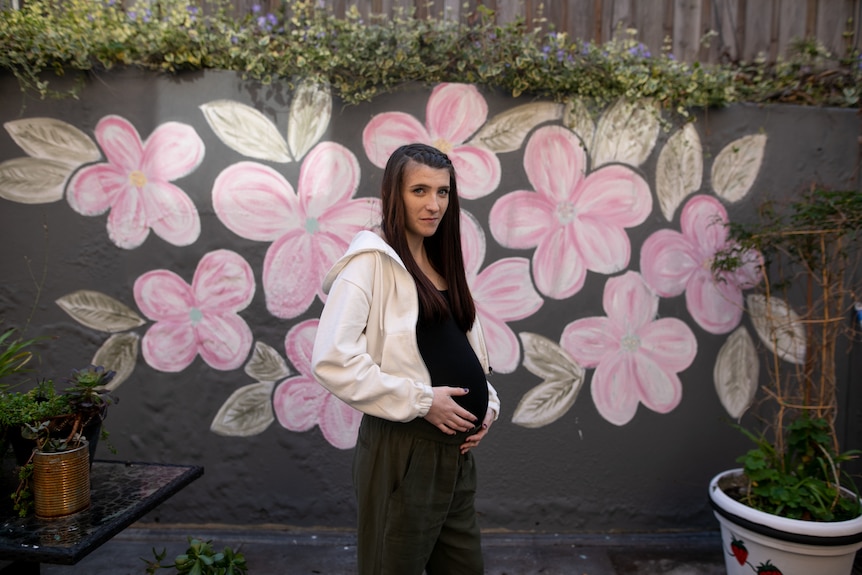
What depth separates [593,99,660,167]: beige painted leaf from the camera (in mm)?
3205

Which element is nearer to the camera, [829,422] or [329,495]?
[829,422]

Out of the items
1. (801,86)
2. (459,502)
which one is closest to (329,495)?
(459,502)

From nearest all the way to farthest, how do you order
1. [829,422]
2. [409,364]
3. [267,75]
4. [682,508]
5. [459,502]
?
[409,364] < [459,502] < [829,422] < [267,75] < [682,508]

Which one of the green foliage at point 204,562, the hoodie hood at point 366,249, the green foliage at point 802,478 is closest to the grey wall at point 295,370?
the green foliage at point 802,478

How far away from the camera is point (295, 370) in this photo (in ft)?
10.4

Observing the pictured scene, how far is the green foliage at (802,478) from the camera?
2.64 m

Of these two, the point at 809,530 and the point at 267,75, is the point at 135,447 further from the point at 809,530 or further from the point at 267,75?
the point at 809,530

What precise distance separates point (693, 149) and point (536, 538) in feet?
7.35

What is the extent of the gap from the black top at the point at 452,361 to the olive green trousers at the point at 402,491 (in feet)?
0.39

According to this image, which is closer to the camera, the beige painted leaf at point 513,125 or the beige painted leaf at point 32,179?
the beige painted leaf at point 32,179

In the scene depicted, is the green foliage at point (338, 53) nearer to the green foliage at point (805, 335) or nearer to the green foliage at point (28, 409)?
the green foliage at point (805, 335)

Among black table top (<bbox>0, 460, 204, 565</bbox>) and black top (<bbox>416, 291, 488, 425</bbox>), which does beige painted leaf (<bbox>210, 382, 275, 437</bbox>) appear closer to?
black table top (<bbox>0, 460, 204, 565</bbox>)

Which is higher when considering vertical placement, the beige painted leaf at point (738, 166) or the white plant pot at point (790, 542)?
the beige painted leaf at point (738, 166)

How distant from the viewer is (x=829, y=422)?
9.25 feet
